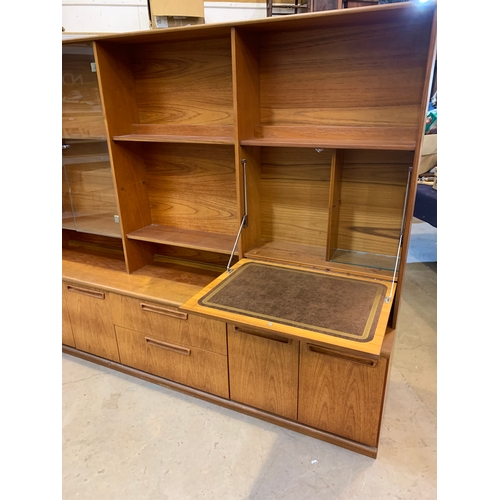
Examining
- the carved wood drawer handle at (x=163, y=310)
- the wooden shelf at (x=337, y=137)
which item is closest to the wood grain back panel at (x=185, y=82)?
the wooden shelf at (x=337, y=137)

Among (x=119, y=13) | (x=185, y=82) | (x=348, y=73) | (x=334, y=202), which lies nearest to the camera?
(x=348, y=73)

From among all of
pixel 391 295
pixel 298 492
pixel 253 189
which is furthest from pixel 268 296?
pixel 298 492

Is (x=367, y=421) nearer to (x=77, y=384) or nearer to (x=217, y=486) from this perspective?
(x=217, y=486)

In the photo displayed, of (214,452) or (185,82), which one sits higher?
(185,82)

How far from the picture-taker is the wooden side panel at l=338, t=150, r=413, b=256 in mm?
1706

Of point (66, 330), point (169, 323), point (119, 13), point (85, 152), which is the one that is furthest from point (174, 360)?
point (119, 13)

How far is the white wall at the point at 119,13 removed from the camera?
3.71 m

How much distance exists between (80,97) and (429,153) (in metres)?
2.65

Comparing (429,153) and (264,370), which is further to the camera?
(429,153)

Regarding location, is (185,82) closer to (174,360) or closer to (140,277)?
(140,277)

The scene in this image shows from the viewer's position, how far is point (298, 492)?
60.6 inches

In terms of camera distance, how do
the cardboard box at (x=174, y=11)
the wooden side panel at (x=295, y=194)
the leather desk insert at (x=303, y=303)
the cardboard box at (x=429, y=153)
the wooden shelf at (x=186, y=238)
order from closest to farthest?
the leather desk insert at (x=303, y=303) → the wooden side panel at (x=295, y=194) → the wooden shelf at (x=186, y=238) → the cardboard box at (x=429, y=153) → the cardboard box at (x=174, y=11)

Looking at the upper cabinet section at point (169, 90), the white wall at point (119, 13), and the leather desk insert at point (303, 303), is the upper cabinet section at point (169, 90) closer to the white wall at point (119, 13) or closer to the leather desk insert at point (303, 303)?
the leather desk insert at point (303, 303)

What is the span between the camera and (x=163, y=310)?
76.9 inches
